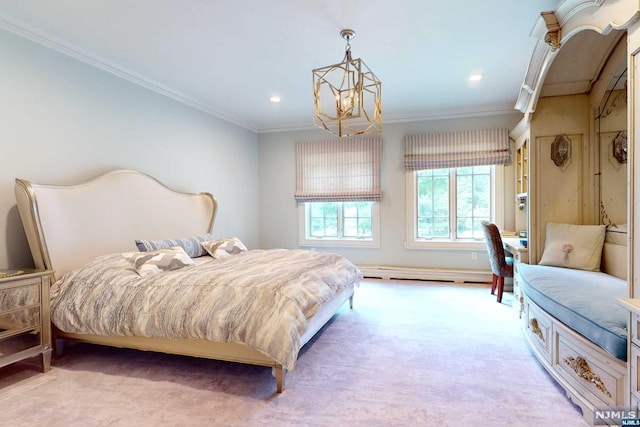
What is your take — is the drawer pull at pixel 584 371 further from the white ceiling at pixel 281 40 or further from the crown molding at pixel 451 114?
the crown molding at pixel 451 114

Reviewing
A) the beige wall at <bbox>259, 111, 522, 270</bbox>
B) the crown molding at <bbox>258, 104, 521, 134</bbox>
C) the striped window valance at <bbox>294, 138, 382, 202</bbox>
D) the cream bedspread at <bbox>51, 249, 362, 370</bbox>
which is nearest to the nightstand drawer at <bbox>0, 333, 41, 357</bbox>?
the cream bedspread at <bbox>51, 249, 362, 370</bbox>

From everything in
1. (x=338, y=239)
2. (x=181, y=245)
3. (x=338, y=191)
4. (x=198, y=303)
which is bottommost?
(x=198, y=303)

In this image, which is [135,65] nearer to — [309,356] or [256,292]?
[256,292]

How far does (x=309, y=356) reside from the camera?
102 inches

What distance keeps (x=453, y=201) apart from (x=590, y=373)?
3600 mm

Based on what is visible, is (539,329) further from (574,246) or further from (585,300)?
(574,246)

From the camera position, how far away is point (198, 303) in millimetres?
2252

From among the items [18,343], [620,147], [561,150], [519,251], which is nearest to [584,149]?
[561,150]

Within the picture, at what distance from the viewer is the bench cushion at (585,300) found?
1627mm

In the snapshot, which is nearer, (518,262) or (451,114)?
(518,262)

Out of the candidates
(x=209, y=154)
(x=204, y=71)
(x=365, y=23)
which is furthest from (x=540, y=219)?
(x=209, y=154)

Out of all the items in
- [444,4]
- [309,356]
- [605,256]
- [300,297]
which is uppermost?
[444,4]

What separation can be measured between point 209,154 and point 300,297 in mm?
3277

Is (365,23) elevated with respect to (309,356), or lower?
elevated
